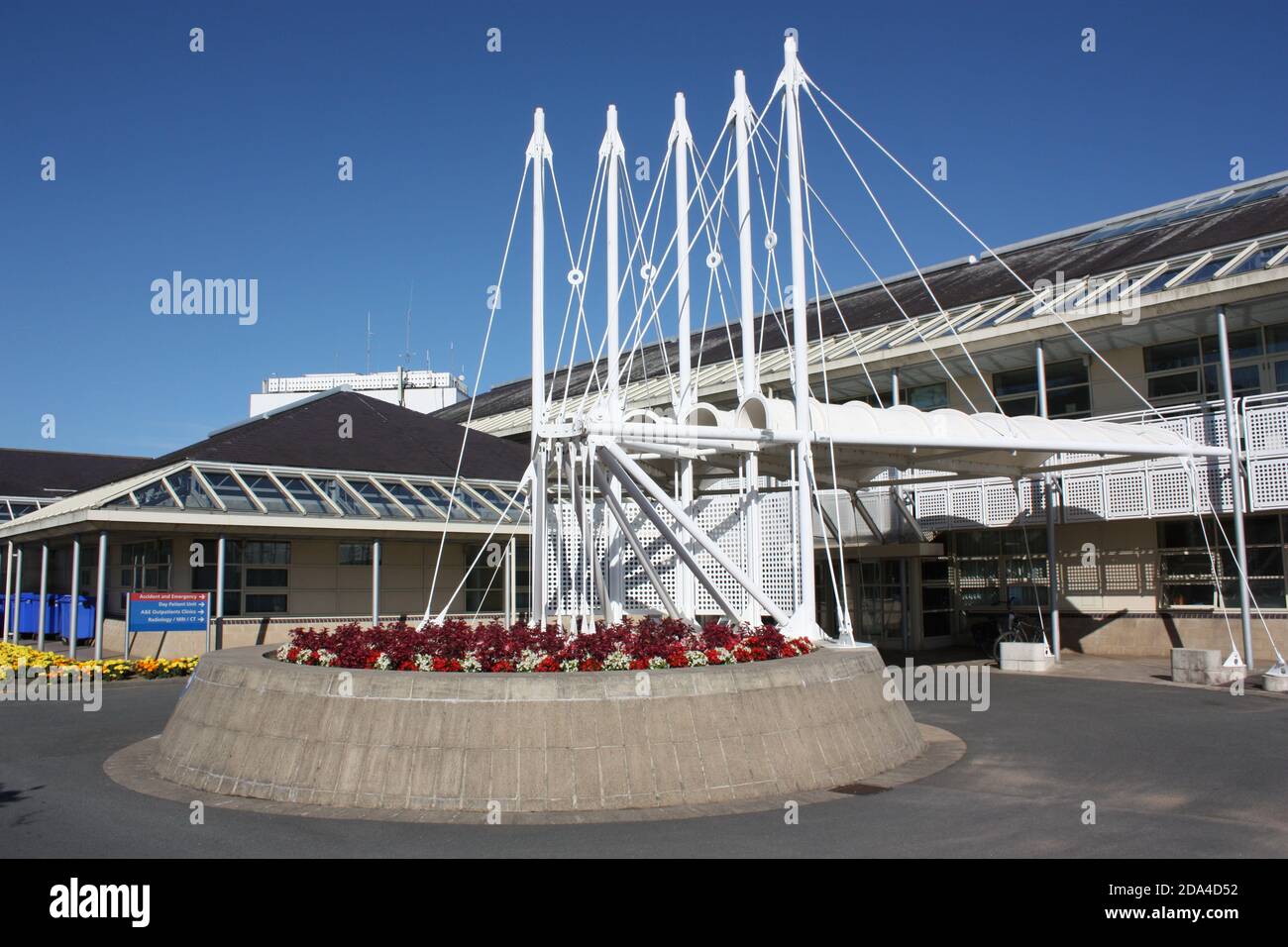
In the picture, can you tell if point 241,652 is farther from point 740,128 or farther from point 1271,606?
point 1271,606

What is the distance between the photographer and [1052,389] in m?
27.2

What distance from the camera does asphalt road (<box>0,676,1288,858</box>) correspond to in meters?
8.08

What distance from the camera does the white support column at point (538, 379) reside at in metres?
16.5

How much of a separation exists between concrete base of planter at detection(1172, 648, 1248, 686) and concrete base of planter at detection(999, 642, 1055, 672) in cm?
307

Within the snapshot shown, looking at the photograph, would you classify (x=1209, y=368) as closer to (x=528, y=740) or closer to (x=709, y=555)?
(x=709, y=555)

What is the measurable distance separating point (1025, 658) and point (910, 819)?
14019mm

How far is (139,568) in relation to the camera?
1094 inches

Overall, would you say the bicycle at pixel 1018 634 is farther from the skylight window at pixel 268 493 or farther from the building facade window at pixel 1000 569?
the skylight window at pixel 268 493

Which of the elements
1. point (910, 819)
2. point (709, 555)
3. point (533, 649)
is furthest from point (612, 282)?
point (910, 819)

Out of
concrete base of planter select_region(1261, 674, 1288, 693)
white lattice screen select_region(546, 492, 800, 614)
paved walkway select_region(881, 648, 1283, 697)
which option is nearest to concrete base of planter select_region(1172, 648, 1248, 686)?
paved walkway select_region(881, 648, 1283, 697)

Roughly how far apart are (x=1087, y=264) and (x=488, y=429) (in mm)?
25040

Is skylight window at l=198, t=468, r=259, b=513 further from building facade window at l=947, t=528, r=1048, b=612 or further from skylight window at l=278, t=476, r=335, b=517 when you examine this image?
building facade window at l=947, t=528, r=1048, b=612

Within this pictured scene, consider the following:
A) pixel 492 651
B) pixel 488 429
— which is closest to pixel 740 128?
pixel 492 651

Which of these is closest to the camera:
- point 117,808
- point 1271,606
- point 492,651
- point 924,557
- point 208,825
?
point 208,825
